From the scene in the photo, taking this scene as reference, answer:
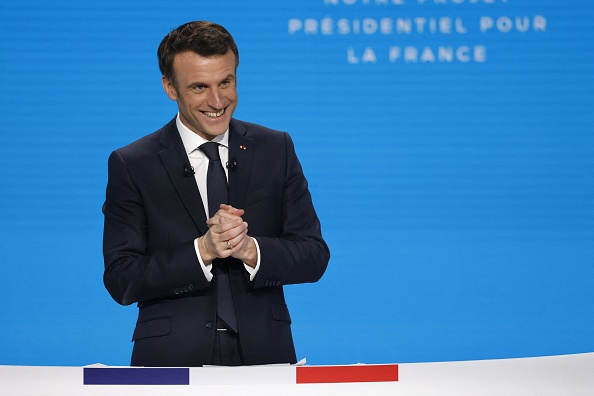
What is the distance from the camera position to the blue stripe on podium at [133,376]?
1.69 m

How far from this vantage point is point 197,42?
2.02m

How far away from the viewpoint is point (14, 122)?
5.20 metres

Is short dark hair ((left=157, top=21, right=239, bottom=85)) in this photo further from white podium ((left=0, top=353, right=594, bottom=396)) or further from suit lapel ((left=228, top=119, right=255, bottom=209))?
white podium ((left=0, top=353, right=594, bottom=396))

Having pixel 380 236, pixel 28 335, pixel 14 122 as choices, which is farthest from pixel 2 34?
pixel 380 236

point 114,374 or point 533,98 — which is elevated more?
point 533,98

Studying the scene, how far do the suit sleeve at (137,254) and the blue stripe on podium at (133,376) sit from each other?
313 mm

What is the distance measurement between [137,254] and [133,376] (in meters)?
0.41

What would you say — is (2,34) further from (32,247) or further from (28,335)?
(28,335)

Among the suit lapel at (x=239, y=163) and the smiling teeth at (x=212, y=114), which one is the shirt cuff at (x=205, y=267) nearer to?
the suit lapel at (x=239, y=163)

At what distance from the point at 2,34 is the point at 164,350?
3511 mm

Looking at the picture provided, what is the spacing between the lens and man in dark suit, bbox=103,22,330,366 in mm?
2018

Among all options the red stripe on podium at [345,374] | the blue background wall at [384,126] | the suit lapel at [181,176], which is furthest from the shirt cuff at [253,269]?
the blue background wall at [384,126]

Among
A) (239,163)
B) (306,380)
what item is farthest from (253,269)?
(306,380)

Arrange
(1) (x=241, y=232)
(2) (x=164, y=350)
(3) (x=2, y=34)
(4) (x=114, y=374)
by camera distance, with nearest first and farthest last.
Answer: (4) (x=114, y=374) < (1) (x=241, y=232) < (2) (x=164, y=350) < (3) (x=2, y=34)
